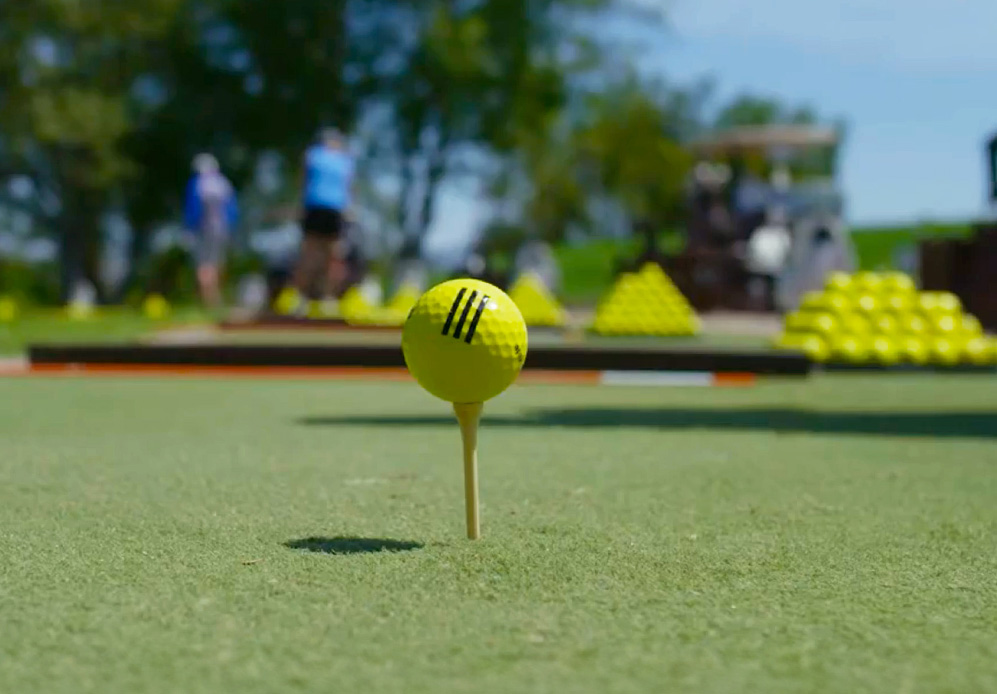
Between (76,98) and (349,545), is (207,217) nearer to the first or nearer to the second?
(76,98)

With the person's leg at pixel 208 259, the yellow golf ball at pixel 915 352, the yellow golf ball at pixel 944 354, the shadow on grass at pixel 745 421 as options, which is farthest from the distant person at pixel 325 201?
the shadow on grass at pixel 745 421

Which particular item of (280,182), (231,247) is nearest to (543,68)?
→ (280,182)

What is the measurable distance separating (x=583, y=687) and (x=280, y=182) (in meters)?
47.5

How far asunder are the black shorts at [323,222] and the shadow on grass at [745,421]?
29.5 feet

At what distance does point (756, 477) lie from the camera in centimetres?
616

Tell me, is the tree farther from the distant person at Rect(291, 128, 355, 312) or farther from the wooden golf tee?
the wooden golf tee

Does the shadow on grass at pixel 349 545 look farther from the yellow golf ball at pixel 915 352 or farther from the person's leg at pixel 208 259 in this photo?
the person's leg at pixel 208 259

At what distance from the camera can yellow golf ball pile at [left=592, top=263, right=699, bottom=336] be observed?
22172 millimetres

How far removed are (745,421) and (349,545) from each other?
17.0 ft

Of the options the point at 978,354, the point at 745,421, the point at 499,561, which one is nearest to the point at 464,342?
the point at 499,561

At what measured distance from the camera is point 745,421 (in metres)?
9.09

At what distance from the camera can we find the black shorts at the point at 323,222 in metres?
18.2

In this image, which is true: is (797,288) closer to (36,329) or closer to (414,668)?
(36,329)

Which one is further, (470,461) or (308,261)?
(308,261)
